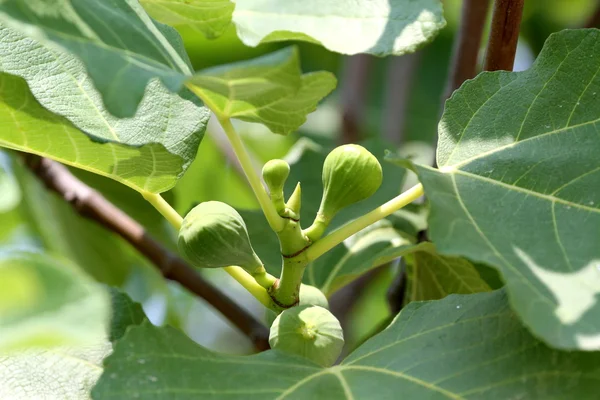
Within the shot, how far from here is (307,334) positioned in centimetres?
72

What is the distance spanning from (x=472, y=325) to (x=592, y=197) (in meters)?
0.16

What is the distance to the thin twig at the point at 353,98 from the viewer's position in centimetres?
178

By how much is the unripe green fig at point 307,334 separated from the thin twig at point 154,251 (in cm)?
44

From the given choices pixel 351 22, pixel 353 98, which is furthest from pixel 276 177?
pixel 353 98

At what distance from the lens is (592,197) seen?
2.36 ft

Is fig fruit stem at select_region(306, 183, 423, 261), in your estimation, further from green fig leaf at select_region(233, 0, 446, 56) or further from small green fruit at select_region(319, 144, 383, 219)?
green fig leaf at select_region(233, 0, 446, 56)

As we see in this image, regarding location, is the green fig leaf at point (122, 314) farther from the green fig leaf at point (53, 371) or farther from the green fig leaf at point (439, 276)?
the green fig leaf at point (439, 276)

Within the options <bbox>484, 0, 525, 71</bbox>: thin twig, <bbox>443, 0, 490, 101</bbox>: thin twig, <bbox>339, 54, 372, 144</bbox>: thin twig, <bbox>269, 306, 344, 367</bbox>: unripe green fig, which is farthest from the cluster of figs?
<bbox>339, 54, 372, 144</bbox>: thin twig

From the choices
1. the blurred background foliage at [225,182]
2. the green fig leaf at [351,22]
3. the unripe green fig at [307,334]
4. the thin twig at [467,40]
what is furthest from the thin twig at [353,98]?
the unripe green fig at [307,334]

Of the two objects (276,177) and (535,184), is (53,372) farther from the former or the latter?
(535,184)

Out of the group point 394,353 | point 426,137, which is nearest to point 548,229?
point 394,353

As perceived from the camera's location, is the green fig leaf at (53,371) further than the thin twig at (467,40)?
No

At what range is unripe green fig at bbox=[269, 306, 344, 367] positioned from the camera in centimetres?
72

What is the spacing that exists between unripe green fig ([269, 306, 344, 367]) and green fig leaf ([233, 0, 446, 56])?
0.30m
